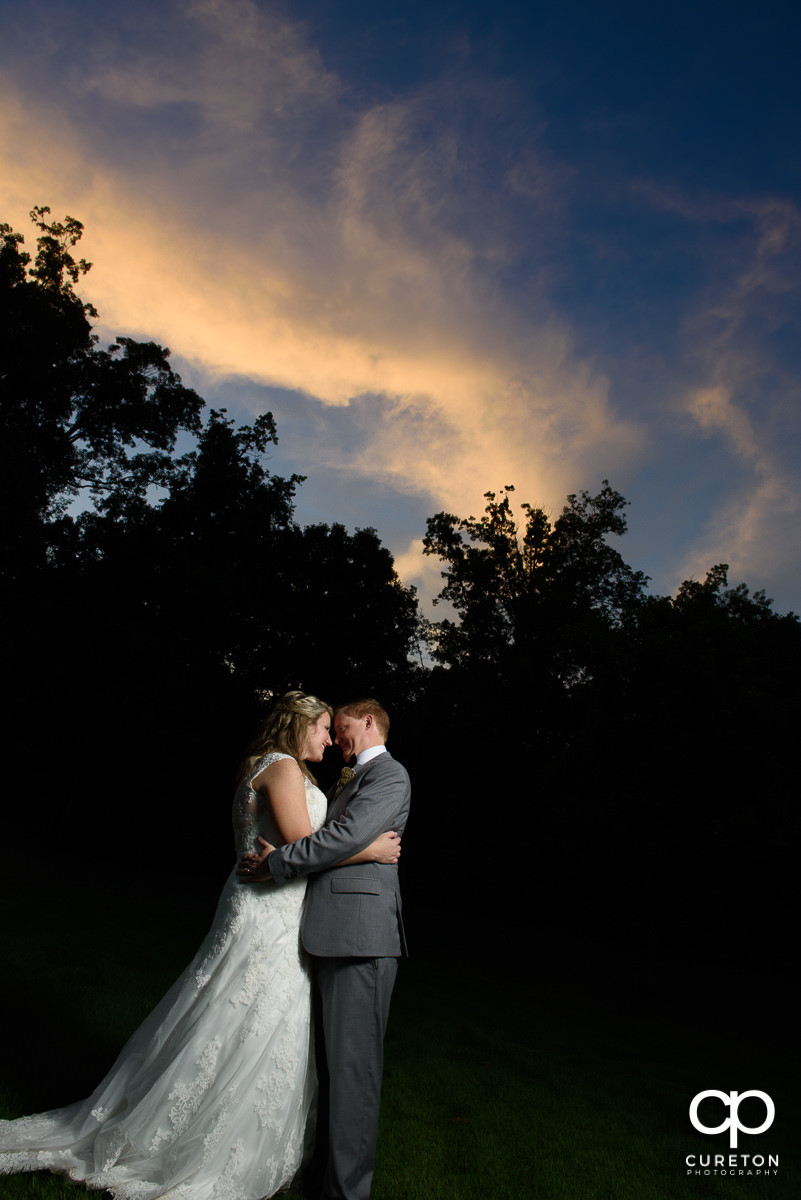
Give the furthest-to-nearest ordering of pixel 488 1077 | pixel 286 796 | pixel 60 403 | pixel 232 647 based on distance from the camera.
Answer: pixel 232 647 < pixel 60 403 < pixel 488 1077 < pixel 286 796

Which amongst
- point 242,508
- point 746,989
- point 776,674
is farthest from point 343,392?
point 746,989

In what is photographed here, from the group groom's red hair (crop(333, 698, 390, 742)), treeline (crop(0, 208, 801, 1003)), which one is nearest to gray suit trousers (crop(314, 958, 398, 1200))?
groom's red hair (crop(333, 698, 390, 742))

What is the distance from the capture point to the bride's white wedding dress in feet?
11.4

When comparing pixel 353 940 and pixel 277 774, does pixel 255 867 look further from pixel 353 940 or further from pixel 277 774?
pixel 353 940

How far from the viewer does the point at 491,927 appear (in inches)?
888

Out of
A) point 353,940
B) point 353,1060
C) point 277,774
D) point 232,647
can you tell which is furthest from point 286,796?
point 232,647

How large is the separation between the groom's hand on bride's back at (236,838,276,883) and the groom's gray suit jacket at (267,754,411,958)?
0.14 metres

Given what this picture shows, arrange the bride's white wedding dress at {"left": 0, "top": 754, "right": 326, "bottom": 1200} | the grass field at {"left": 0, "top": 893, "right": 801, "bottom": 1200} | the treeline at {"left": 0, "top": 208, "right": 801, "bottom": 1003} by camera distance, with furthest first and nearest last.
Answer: the treeline at {"left": 0, "top": 208, "right": 801, "bottom": 1003}, the grass field at {"left": 0, "top": 893, "right": 801, "bottom": 1200}, the bride's white wedding dress at {"left": 0, "top": 754, "right": 326, "bottom": 1200}

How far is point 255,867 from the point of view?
3844 mm

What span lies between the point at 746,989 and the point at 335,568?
1774 cm

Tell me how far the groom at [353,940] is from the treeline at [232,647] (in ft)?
46.2

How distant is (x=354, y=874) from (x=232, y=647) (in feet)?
73.5

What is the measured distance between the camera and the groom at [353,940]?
11.6 feet

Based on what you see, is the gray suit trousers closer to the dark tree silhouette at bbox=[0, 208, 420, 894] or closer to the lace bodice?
the lace bodice
